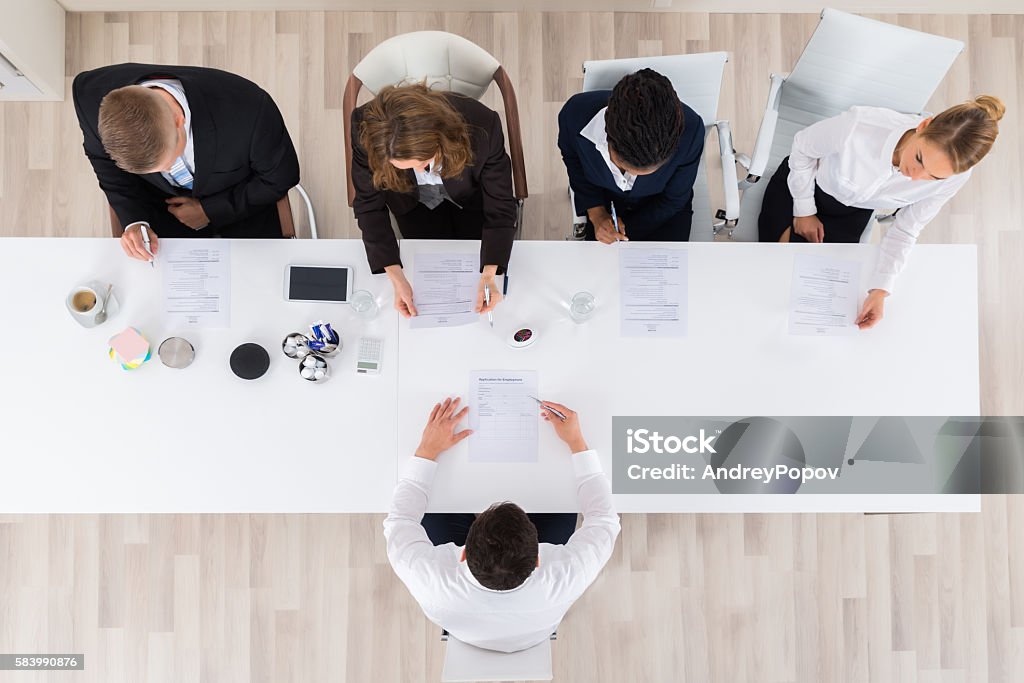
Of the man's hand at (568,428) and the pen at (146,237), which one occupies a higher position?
the pen at (146,237)

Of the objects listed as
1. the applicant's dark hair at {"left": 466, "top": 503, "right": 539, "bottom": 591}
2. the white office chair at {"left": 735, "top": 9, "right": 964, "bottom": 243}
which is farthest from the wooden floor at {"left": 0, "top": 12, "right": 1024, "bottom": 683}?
the applicant's dark hair at {"left": 466, "top": 503, "right": 539, "bottom": 591}

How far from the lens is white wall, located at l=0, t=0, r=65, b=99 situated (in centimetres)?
229

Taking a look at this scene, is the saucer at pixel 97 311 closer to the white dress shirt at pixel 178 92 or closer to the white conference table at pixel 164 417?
the white conference table at pixel 164 417

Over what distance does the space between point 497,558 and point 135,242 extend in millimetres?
1320

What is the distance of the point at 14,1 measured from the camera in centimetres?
230

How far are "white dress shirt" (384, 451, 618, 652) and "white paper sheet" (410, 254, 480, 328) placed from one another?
0.41 meters

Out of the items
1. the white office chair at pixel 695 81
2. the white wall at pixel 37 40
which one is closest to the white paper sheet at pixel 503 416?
the white office chair at pixel 695 81

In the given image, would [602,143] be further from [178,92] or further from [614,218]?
[178,92]

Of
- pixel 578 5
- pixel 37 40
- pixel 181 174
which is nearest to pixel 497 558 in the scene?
pixel 181 174

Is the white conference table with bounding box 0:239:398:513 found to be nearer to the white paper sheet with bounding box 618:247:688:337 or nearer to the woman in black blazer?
the woman in black blazer

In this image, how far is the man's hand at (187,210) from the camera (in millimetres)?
1932

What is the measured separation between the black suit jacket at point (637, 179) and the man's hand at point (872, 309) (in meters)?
0.61

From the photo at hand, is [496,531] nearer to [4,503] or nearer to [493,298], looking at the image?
[493,298]

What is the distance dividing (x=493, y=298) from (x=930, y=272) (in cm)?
128
